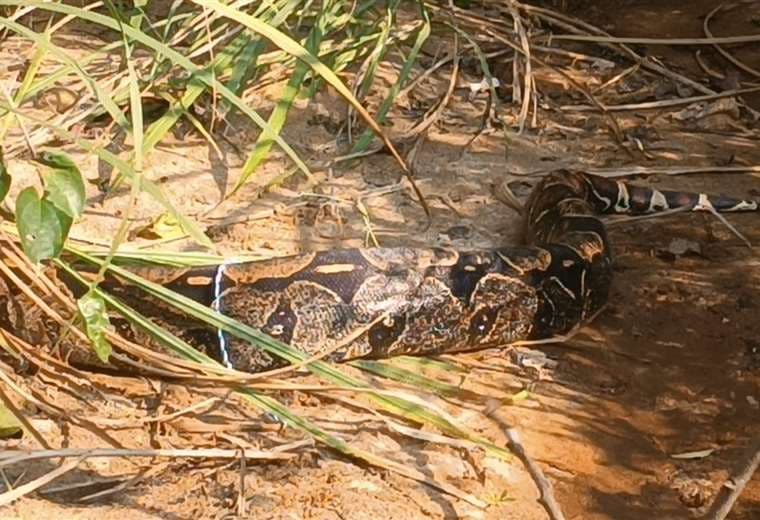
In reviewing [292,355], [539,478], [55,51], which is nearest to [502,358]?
[539,478]

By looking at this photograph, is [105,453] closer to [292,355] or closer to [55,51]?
[292,355]

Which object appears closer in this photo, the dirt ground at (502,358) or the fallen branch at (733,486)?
the fallen branch at (733,486)

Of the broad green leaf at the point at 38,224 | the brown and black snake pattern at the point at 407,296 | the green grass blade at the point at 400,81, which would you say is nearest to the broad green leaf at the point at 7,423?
the broad green leaf at the point at 38,224

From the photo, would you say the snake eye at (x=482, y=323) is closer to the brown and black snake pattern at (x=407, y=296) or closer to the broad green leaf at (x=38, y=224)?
the brown and black snake pattern at (x=407, y=296)

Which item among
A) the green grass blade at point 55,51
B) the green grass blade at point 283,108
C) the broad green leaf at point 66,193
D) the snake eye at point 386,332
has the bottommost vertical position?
the snake eye at point 386,332

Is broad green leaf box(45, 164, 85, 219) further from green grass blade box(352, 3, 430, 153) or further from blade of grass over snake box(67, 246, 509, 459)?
green grass blade box(352, 3, 430, 153)

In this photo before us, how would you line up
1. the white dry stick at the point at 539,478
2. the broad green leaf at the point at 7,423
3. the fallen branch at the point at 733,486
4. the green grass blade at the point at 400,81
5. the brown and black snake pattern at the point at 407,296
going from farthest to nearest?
the green grass blade at the point at 400,81 → the brown and black snake pattern at the point at 407,296 → the white dry stick at the point at 539,478 → the broad green leaf at the point at 7,423 → the fallen branch at the point at 733,486

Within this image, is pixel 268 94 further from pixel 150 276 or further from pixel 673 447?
pixel 673 447

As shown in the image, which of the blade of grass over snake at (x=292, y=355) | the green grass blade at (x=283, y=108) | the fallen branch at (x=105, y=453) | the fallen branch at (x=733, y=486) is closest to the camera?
the fallen branch at (x=105, y=453)

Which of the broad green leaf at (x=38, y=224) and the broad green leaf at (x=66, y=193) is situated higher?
the broad green leaf at (x=66, y=193)
